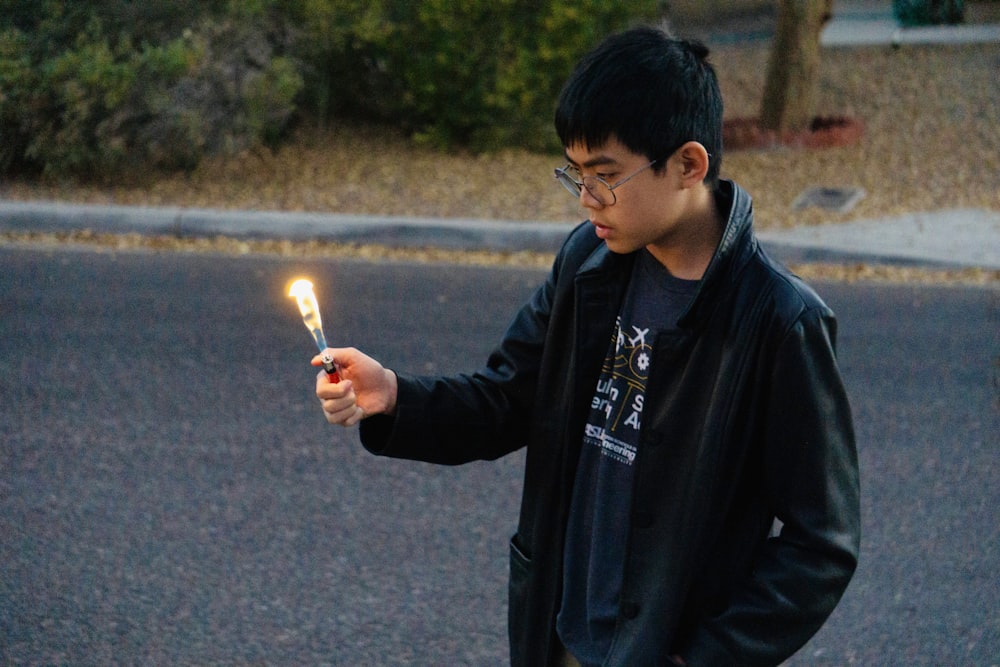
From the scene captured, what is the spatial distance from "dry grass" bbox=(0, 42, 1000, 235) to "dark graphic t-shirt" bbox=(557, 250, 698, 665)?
6994mm

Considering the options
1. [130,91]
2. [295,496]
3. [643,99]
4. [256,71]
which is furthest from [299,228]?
[643,99]

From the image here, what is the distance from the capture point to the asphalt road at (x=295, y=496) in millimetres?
3707

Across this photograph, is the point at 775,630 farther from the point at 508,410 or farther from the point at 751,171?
the point at 751,171

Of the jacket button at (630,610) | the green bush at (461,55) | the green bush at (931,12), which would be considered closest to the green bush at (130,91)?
the green bush at (461,55)

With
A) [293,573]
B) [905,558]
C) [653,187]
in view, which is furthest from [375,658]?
[653,187]

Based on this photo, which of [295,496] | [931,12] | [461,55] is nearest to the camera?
[295,496]

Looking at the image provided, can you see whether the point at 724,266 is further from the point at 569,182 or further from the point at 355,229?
the point at 355,229

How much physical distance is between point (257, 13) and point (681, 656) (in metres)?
8.82

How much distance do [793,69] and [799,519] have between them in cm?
975

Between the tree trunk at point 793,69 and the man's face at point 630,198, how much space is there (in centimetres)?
950

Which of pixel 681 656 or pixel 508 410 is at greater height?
pixel 508 410

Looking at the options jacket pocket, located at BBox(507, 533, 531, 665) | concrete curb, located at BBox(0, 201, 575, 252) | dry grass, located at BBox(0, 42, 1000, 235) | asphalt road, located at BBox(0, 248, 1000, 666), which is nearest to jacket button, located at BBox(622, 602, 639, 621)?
jacket pocket, located at BBox(507, 533, 531, 665)

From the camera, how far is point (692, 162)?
1.88 meters

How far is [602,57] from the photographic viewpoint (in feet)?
6.14
